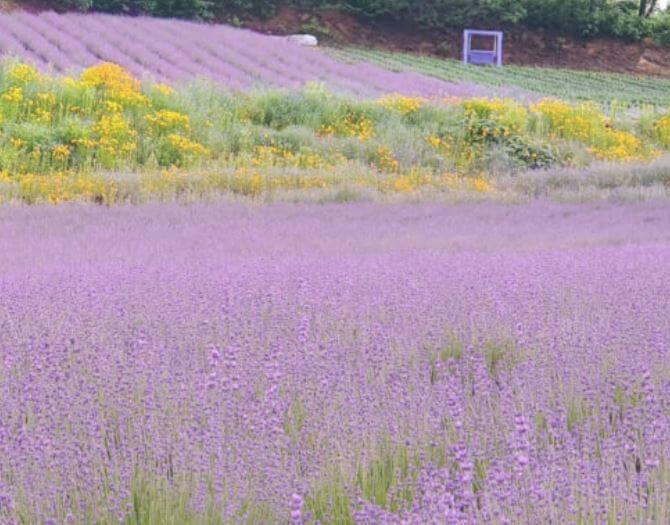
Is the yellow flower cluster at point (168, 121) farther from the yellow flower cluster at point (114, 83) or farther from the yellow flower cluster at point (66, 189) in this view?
the yellow flower cluster at point (66, 189)

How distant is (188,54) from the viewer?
21781 millimetres

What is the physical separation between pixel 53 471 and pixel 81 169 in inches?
391

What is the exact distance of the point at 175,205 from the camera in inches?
352

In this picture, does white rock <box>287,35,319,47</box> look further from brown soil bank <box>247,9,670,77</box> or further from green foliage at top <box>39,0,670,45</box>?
green foliage at top <box>39,0,670,45</box>

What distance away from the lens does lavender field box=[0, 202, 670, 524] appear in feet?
7.87

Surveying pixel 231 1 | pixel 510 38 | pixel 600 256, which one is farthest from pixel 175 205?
pixel 510 38

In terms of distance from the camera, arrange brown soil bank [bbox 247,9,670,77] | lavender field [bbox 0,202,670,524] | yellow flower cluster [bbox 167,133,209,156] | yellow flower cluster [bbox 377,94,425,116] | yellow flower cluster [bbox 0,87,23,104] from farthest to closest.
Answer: brown soil bank [bbox 247,9,670,77]
yellow flower cluster [bbox 377,94,425,116]
yellow flower cluster [bbox 0,87,23,104]
yellow flower cluster [bbox 167,133,209,156]
lavender field [bbox 0,202,670,524]

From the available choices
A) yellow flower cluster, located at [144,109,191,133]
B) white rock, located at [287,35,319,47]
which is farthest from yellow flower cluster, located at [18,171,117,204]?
white rock, located at [287,35,319,47]

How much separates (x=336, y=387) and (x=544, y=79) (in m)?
25.1

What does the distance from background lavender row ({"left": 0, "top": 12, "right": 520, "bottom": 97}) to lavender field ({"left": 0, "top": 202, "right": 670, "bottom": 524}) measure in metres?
13.3

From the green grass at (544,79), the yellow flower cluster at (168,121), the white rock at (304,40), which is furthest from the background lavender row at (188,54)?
the yellow flower cluster at (168,121)

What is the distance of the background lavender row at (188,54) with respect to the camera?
63.4ft

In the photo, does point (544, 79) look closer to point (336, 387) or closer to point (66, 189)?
point (66, 189)

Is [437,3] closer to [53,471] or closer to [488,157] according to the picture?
[488,157]
